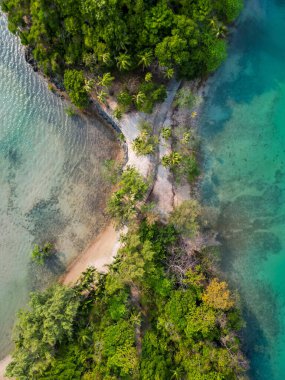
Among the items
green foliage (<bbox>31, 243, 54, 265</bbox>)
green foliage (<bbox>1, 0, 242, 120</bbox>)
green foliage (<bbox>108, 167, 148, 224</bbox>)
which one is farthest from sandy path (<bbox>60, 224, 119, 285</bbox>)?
green foliage (<bbox>1, 0, 242, 120</bbox>)

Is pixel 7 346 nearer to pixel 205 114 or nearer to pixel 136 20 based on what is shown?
pixel 205 114

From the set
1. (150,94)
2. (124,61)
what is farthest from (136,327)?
(124,61)

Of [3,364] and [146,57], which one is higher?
[146,57]

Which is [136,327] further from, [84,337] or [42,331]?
[42,331]

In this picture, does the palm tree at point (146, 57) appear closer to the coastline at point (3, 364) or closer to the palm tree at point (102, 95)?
the palm tree at point (102, 95)

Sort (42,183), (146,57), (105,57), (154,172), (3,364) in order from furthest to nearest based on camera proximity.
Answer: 1. (42,183)
2. (3,364)
3. (154,172)
4. (146,57)
5. (105,57)

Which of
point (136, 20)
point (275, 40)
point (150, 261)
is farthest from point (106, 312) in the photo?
point (275, 40)
